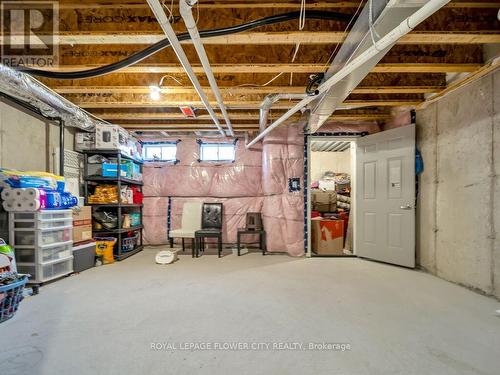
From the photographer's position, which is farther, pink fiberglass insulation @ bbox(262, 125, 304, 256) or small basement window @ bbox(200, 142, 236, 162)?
small basement window @ bbox(200, 142, 236, 162)

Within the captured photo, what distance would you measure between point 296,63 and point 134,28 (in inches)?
54.4

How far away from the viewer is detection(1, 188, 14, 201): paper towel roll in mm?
2371

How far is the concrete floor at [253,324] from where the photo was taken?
1.31 m

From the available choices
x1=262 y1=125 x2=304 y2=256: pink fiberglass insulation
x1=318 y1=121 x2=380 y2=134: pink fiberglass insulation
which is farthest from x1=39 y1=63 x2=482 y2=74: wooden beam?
x1=262 y1=125 x2=304 y2=256: pink fiberglass insulation

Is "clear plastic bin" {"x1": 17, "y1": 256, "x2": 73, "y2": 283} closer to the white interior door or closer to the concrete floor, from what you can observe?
the concrete floor

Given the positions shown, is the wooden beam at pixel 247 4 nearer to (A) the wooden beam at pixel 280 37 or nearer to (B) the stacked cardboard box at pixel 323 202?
(A) the wooden beam at pixel 280 37

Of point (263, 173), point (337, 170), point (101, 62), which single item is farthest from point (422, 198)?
point (101, 62)

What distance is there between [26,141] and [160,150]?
83.5 inches

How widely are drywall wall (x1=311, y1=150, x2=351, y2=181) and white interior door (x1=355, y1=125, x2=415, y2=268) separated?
2323mm

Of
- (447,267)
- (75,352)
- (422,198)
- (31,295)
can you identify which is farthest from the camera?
(422,198)

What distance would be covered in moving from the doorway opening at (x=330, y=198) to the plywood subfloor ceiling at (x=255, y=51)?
1.46 metres

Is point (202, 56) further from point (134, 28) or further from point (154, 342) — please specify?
point (154, 342)

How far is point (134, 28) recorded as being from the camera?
1753 mm

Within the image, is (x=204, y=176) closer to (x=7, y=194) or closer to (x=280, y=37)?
(x=7, y=194)
